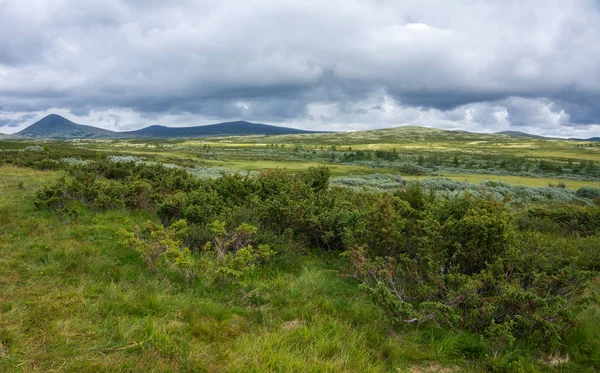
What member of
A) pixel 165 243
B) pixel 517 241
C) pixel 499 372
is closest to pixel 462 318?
pixel 499 372

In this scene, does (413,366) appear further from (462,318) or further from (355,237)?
(355,237)

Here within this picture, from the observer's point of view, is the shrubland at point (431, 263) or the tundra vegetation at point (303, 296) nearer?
the tundra vegetation at point (303, 296)

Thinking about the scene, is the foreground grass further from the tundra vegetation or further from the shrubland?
the shrubland

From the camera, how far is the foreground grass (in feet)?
10.9

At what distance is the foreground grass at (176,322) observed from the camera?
131 inches

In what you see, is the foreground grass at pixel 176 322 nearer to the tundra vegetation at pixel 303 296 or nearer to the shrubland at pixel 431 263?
the tundra vegetation at pixel 303 296

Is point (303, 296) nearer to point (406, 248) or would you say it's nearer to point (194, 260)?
point (194, 260)

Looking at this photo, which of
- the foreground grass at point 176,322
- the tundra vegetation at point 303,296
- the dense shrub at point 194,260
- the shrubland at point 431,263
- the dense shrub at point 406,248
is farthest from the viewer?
the dense shrub at point 194,260

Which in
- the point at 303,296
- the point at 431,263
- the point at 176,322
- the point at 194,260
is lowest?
the point at 303,296

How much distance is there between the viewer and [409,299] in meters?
4.96

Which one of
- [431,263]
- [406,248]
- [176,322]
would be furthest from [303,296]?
[406,248]

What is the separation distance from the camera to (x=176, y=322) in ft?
13.5

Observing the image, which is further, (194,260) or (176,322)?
(194,260)

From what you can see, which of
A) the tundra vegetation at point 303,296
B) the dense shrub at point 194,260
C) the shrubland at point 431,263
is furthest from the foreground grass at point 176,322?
the shrubland at point 431,263
